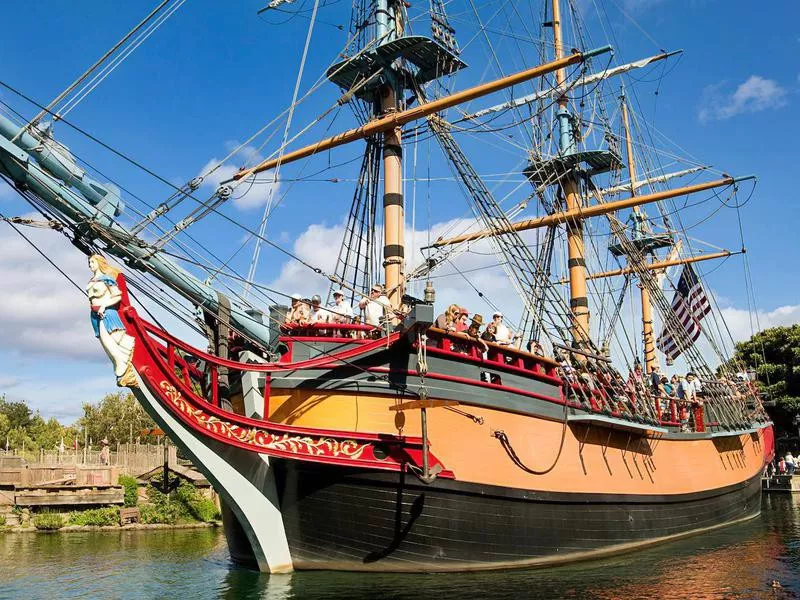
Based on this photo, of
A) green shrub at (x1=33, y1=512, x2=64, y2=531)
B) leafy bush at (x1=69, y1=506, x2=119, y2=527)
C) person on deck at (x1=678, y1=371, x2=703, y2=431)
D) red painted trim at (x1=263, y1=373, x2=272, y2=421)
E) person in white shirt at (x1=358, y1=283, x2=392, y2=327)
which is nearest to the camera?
red painted trim at (x1=263, y1=373, x2=272, y2=421)

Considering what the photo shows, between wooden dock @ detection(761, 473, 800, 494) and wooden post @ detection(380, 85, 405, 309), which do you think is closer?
wooden post @ detection(380, 85, 405, 309)

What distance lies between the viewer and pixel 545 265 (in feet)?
81.3

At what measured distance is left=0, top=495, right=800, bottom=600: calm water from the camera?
9.86 metres

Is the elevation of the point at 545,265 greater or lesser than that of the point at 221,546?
greater

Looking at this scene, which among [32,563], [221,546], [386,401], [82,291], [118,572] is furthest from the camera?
[221,546]

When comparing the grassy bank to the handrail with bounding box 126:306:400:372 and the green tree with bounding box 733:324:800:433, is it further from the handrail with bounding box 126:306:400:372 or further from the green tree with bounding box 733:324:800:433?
the green tree with bounding box 733:324:800:433

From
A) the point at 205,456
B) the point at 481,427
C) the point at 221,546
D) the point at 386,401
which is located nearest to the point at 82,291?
the point at 205,456

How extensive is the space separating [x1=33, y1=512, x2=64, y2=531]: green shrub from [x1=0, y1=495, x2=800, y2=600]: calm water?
4.09 metres

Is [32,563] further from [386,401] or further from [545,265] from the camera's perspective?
[545,265]

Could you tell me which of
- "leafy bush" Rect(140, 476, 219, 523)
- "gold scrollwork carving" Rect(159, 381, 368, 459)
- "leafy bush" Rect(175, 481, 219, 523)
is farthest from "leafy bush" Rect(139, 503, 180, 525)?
"gold scrollwork carving" Rect(159, 381, 368, 459)

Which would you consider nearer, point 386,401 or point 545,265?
point 386,401

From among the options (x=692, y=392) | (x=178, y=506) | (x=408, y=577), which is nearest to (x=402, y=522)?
(x=408, y=577)

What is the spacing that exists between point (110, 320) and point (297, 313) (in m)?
3.02

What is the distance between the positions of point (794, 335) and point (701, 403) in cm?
2577
